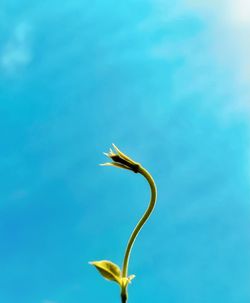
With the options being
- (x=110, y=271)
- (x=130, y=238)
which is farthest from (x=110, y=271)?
(x=130, y=238)

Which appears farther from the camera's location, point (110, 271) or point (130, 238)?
point (110, 271)

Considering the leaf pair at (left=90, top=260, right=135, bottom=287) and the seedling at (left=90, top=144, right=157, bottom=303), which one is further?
the leaf pair at (left=90, top=260, right=135, bottom=287)

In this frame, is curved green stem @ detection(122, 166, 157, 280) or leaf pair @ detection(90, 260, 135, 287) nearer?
curved green stem @ detection(122, 166, 157, 280)

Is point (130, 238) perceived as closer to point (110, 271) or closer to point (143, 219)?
point (143, 219)

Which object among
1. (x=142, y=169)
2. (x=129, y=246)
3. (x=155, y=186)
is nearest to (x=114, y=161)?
(x=142, y=169)

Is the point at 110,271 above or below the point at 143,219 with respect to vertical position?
below

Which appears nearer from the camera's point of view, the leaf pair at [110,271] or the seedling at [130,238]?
the seedling at [130,238]

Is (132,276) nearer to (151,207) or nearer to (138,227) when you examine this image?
(138,227)

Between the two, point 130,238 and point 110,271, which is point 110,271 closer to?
point 110,271
